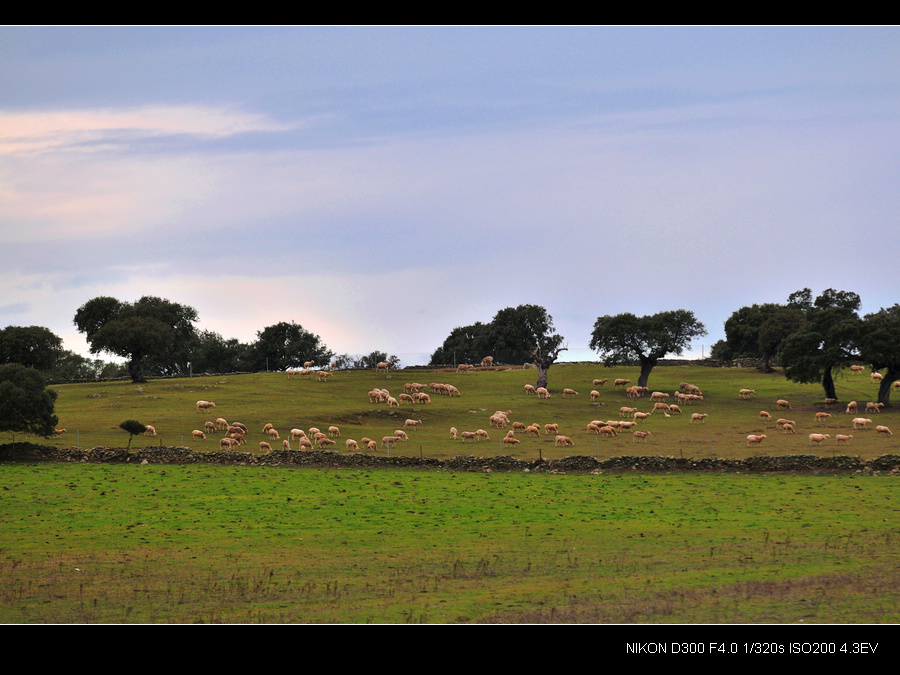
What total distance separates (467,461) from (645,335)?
138 feet

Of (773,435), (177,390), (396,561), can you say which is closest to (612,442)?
(773,435)

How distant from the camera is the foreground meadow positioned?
18.6 metres

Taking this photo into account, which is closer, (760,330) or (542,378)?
(542,378)

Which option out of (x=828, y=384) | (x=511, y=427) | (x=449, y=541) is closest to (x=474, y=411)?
(x=511, y=427)

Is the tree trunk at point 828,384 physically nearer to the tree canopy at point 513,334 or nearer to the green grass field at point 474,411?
the green grass field at point 474,411

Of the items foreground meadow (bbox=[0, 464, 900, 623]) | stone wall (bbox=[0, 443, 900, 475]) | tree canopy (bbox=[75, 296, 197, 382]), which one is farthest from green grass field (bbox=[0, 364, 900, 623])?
tree canopy (bbox=[75, 296, 197, 382])

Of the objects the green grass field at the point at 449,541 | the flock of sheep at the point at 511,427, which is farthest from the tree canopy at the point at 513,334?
the green grass field at the point at 449,541

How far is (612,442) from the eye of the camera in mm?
53062

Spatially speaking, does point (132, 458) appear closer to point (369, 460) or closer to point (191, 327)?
point (369, 460)

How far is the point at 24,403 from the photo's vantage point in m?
46.7

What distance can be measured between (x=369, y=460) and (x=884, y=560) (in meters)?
27.5

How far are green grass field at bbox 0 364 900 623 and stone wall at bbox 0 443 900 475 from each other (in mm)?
1510

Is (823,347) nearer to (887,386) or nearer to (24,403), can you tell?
(887,386)

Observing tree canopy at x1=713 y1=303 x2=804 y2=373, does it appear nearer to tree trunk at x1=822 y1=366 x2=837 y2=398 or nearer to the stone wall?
tree trunk at x1=822 y1=366 x2=837 y2=398
